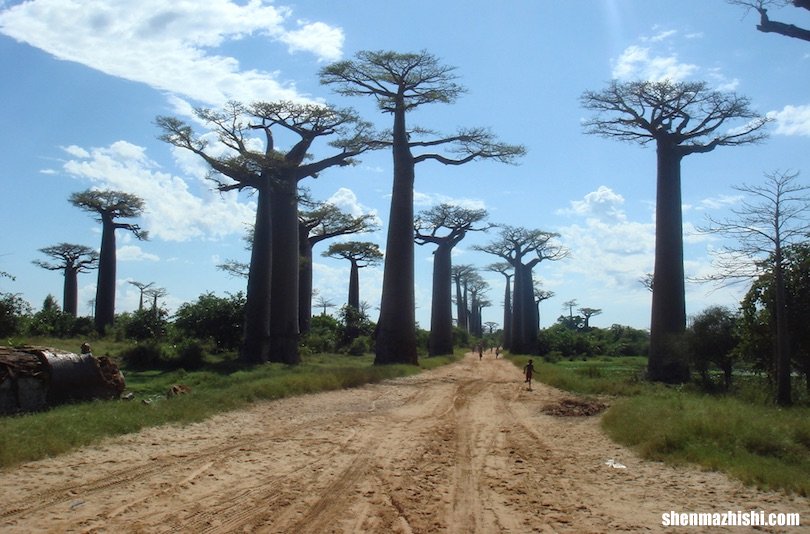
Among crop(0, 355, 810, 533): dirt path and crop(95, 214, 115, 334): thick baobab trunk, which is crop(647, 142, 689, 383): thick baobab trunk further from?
crop(95, 214, 115, 334): thick baobab trunk

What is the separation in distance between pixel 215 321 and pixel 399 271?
21.8 feet

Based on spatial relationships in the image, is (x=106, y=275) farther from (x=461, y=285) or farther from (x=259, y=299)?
(x=461, y=285)

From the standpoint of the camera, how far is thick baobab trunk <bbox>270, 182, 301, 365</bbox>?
20.3 metres

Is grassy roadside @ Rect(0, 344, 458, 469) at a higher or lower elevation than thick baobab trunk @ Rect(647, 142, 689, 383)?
lower

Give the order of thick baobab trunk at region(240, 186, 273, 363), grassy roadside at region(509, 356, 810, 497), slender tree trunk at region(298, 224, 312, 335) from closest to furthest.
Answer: grassy roadside at region(509, 356, 810, 497)
thick baobab trunk at region(240, 186, 273, 363)
slender tree trunk at region(298, 224, 312, 335)

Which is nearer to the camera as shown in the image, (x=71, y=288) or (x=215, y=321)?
(x=215, y=321)

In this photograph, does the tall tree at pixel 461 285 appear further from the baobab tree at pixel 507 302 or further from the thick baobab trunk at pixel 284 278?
the thick baobab trunk at pixel 284 278

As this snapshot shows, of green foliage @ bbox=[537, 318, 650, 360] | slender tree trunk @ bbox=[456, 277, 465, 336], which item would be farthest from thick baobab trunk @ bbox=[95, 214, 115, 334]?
slender tree trunk @ bbox=[456, 277, 465, 336]

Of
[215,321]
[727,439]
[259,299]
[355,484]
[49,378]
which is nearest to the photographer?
[355,484]

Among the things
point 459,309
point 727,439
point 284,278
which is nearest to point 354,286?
point 284,278

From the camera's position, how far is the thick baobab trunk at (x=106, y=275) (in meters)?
31.9

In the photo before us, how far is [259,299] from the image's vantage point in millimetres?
19266

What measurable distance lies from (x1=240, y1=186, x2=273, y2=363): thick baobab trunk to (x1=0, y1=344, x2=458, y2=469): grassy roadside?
13.5ft

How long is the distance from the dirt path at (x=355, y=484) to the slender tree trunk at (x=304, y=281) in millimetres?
20509
